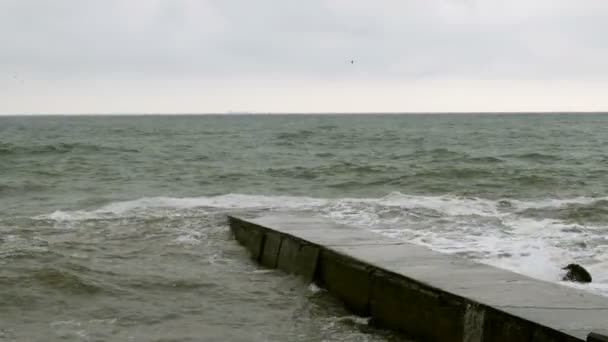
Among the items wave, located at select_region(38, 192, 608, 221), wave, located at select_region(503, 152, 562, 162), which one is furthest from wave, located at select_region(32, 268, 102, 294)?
wave, located at select_region(503, 152, 562, 162)

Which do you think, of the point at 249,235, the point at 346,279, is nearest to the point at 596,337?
the point at 346,279

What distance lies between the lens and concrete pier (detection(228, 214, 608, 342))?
14.2 ft

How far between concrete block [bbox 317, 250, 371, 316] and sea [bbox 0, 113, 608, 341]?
13cm

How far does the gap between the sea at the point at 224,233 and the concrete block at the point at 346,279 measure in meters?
0.13

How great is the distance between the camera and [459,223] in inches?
413

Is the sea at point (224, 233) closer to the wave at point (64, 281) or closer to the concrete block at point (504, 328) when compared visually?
the wave at point (64, 281)

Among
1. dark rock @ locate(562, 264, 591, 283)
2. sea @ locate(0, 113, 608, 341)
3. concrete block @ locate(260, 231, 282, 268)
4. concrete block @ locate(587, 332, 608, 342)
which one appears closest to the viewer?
concrete block @ locate(587, 332, 608, 342)

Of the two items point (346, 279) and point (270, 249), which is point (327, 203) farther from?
point (346, 279)

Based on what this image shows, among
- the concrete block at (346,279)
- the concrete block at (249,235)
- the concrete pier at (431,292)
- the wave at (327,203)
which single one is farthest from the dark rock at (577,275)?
the wave at (327,203)

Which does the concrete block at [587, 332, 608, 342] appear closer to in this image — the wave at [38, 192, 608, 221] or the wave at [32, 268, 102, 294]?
the wave at [32, 268, 102, 294]

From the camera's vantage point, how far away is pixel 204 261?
7.89 meters

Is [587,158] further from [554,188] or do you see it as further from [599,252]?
[599,252]

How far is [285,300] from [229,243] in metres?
2.79

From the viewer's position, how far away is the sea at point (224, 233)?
223 inches
